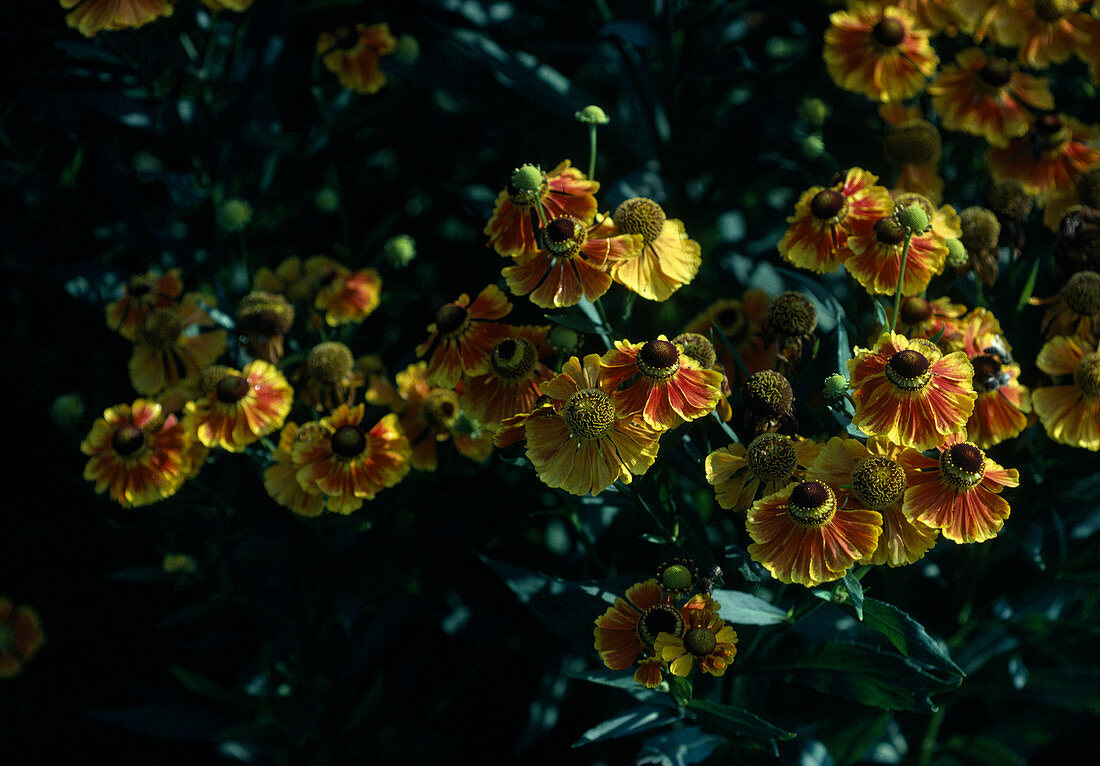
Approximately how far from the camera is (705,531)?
4.45ft

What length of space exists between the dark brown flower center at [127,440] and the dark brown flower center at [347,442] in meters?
0.32

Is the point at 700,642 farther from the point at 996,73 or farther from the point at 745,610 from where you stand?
the point at 996,73

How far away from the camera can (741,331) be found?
1.46 m

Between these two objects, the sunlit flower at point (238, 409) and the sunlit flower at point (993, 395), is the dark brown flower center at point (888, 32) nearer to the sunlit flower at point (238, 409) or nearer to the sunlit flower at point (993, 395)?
the sunlit flower at point (993, 395)

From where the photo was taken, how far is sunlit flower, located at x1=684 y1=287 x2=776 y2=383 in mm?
1381

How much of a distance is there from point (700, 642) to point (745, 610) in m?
0.20

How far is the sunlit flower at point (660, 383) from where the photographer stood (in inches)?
42.2

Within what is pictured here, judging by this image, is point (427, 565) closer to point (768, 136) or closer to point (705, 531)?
point (705, 531)

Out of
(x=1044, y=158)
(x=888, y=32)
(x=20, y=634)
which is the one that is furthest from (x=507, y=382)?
(x=20, y=634)

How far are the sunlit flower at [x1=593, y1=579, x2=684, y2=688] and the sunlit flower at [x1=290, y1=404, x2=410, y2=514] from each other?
0.41 m

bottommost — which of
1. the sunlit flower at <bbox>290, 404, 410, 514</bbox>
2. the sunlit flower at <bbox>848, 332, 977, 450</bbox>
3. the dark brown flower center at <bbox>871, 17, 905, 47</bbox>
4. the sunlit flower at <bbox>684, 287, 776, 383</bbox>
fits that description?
the sunlit flower at <bbox>290, 404, 410, 514</bbox>

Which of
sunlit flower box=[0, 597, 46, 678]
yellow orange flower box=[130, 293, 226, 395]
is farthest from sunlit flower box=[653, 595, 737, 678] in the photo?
sunlit flower box=[0, 597, 46, 678]

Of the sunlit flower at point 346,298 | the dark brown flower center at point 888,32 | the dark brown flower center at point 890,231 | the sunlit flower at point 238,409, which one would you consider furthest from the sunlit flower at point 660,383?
the dark brown flower center at point 888,32

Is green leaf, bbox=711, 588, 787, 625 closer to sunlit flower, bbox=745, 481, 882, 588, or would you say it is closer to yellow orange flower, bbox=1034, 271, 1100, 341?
sunlit flower, bbox=745, 481, 882, 588
